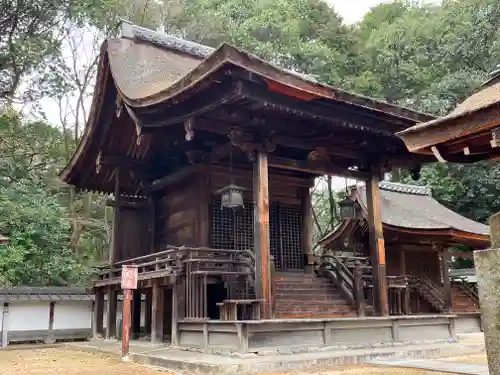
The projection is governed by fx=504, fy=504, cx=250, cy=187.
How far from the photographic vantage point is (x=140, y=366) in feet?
27.9

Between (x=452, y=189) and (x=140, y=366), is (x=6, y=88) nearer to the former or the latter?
(x=140, y=366)

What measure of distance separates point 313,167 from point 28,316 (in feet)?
35.9

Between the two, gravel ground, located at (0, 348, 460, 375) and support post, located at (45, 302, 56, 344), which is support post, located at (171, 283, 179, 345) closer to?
gravel ground, located at (0, 348, 460, 375)

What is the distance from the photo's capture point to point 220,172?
485 inches

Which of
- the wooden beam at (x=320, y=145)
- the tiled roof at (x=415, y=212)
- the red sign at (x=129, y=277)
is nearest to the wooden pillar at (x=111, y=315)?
the red sign at (x=129, y=277)

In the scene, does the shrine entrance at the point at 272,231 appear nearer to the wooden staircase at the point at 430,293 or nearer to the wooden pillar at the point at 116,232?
the wooden pillar at the point at 116,232

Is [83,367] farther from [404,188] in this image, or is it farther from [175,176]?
[404,188]

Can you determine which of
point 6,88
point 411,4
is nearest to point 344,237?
point 6,88

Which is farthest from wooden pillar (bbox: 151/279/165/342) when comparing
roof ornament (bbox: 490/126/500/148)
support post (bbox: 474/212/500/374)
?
support post (bbox: 474/212/500/374)

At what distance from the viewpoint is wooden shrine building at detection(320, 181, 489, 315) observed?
16.6 metres

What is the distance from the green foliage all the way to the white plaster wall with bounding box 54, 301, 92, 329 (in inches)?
94.2

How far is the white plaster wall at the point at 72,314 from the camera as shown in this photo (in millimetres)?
16688

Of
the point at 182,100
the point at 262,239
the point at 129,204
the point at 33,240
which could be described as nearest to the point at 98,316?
the point at 129,204

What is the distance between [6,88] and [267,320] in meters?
20.0
